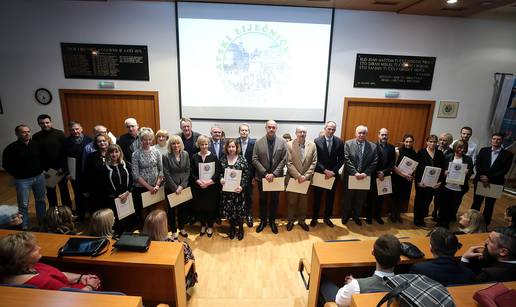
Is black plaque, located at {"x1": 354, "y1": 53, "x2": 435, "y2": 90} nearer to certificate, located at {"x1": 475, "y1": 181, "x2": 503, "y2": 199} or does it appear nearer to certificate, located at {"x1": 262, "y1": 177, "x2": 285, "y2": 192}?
certificate, located at {"x1": 475, "y1": 181, "x2": 503, "y2": 199}

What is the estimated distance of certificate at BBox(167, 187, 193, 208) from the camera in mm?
3266

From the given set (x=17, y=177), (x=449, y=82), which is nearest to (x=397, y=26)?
(x=449, y=82)

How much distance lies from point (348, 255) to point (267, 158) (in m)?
1.79

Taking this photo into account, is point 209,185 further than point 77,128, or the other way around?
point 77,128

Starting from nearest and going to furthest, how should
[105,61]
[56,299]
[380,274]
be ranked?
[56,299] → [380,274] → [105,61]

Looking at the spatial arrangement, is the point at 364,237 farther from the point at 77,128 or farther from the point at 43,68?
the point at 43,68

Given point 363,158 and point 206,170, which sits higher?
point 363,158

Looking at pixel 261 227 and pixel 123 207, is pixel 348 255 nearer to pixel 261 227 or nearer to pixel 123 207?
pixel 261 227

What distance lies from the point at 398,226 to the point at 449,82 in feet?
11.6

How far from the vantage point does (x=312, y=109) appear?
17.9 feet

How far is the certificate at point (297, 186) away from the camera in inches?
144

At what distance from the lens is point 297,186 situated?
12.0ft

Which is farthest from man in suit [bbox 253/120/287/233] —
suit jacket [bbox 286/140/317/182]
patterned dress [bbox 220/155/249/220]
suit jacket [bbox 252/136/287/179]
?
patterned dress [bbox 220/155/249/220]

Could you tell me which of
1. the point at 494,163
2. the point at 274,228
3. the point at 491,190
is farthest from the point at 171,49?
the point at 491,190
